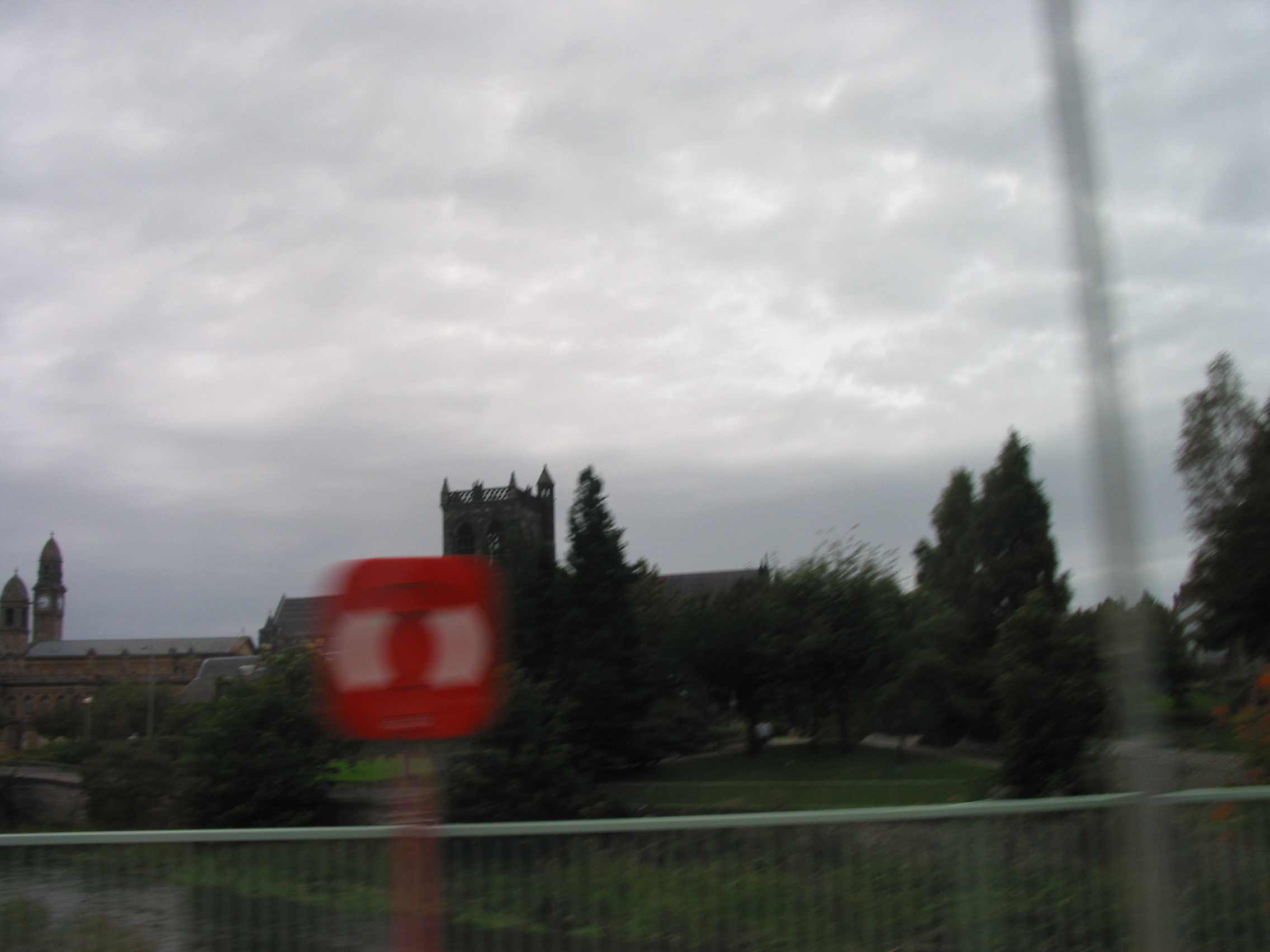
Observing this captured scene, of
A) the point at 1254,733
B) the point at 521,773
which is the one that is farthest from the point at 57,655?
the point at 1254,733

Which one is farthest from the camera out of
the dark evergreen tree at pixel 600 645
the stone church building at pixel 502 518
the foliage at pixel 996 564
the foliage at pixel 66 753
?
the stone church building at pixel 502 518

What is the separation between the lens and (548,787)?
1564 inches

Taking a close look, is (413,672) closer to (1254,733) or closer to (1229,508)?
(1254,733)

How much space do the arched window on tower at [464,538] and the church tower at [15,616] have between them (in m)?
90.7

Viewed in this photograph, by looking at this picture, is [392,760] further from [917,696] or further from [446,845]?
[917,696]

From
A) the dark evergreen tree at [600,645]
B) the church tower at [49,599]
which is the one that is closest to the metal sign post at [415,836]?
the dark evergreen tree at [600,645]

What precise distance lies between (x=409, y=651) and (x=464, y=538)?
→ 113 meters

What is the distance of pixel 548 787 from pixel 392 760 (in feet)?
122

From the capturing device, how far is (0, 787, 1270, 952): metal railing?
16.3 feet

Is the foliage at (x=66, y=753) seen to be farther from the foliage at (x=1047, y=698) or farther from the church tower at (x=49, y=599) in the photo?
the church tower at (x=49, y=599)

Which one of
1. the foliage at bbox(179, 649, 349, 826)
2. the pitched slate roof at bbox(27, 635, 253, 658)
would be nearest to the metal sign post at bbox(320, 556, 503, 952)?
the foliage at bbox(179, 649, 349, 826)

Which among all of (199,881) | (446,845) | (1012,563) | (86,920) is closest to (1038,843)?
(446,845)

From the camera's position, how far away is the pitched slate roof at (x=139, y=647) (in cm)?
16488

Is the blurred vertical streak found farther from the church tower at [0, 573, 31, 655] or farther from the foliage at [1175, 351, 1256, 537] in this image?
the church tower at [0, 573, 31, 655]
